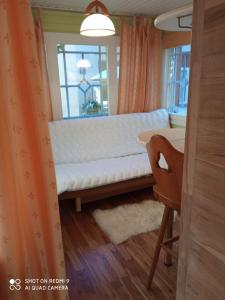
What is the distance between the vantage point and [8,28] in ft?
3.04

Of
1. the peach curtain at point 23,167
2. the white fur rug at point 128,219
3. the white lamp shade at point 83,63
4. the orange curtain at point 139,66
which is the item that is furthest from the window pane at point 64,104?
the peach curtain at point 23,167

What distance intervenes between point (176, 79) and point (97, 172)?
212cm

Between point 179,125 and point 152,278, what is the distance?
8.22 ft

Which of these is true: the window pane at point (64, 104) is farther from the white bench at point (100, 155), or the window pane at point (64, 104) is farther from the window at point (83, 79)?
the white bench at point (100, 155)

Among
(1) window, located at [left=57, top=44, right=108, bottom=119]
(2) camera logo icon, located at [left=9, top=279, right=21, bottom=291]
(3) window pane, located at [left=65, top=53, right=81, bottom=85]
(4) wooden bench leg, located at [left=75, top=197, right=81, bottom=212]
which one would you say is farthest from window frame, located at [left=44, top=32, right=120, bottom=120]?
(2) camera logo icon, located at [left=9, top=279, right=21, bottom=291]

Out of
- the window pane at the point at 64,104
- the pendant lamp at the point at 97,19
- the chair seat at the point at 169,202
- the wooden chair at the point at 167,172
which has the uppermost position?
the pendant lamp at the point at 97,19

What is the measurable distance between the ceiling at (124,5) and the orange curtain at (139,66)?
0.17 m

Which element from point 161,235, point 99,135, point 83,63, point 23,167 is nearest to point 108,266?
point 161,235

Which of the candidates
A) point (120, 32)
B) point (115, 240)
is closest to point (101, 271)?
point (115, 240)

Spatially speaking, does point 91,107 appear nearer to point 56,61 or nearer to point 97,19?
point 56,61

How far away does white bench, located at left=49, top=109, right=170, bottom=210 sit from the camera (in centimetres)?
260

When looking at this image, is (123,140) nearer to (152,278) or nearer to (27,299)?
(152,278)

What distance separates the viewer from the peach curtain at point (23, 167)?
95 cm

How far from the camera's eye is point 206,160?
730mm
